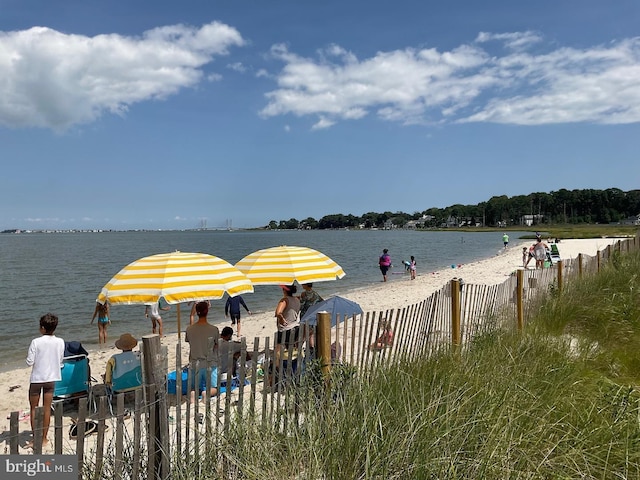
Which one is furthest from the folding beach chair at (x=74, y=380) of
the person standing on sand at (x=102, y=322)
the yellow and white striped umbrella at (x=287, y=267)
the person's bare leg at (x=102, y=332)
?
the person's bare leg at (x=102, y=332)

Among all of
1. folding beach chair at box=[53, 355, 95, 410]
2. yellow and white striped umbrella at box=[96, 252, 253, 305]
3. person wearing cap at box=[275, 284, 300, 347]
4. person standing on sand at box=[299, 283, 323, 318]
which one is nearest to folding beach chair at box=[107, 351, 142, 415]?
folding beach chair at box=[53, 355, 95, 410]

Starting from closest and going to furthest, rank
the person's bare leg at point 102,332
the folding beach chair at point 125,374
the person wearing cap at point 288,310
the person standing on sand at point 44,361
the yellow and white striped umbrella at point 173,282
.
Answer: the person standing on sand at point 44,361, the folding beach chair at point 125,374, the yellow and white striped umbrella at point 173,282, the person wearing cap at point 288,310, the person's bare leg at point 102,332

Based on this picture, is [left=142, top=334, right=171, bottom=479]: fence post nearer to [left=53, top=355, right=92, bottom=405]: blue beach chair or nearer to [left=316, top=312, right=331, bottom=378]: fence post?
[left=316, top=312, right=331, bottom=378]: fence post

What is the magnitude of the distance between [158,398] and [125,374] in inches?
165

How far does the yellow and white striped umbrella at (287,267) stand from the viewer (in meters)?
8.02

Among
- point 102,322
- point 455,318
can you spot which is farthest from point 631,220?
point 455,318

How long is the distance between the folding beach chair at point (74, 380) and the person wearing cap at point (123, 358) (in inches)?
18.0

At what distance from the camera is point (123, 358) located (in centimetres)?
668

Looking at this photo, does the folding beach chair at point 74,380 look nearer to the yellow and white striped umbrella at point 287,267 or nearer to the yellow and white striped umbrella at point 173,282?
the yellow and white striped umbrella at point 173,282

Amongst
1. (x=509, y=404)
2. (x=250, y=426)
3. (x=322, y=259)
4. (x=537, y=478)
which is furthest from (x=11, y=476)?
(x=322, y=259)

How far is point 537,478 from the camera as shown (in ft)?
8.69

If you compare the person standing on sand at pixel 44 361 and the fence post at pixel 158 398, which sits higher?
the fence post at pixel 158 398

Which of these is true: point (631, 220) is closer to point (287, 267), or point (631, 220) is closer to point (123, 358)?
point (287, 267)

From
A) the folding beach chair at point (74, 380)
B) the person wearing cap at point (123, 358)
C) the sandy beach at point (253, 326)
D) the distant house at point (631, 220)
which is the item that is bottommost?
the sandy beach at point (253, 326)
